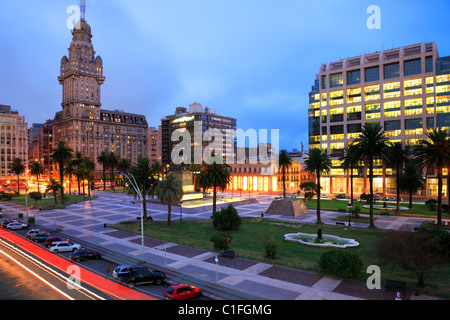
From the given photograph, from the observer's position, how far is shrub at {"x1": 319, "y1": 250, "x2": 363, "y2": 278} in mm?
22875

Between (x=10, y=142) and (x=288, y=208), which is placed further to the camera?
(x=10, y=142)

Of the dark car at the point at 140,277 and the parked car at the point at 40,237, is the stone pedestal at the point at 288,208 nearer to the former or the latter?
the dark car at the point at 140,277

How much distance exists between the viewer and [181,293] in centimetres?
2005

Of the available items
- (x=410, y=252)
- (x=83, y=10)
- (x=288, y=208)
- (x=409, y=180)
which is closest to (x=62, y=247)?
(x=410, y=252)

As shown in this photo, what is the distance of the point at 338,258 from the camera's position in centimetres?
2338

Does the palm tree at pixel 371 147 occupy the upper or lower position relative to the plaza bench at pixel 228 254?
upper

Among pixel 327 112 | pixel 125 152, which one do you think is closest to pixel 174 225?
pixel 327 112

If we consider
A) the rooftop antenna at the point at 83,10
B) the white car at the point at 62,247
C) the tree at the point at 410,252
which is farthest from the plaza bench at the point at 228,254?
the rooftop antenna at the point at 83,10

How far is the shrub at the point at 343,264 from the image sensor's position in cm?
2288

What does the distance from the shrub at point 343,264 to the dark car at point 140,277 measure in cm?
1416

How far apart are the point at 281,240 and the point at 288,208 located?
20.2m

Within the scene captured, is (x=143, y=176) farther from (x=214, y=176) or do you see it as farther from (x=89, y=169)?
(x=89, y=169)
